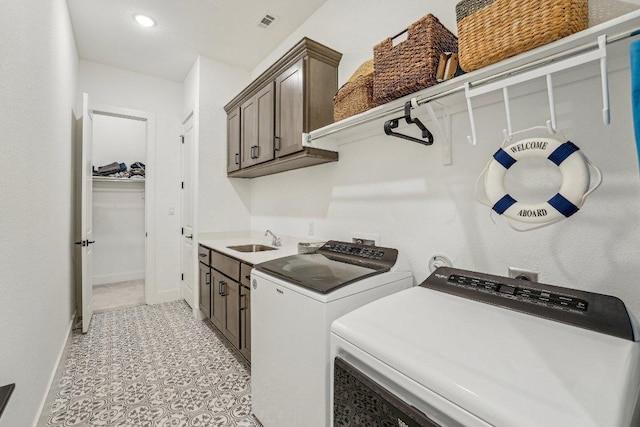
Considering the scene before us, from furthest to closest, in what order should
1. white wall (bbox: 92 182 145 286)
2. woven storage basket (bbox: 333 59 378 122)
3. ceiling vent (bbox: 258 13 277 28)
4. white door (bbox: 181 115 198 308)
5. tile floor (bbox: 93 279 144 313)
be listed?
1. white wall (bbox: 92 182 145 286)
2. tile floor (bbox: 93 279 144 313)
3. white door (bbox: 181 115 198 308)
4. ceiling vent (bbox: 258 13 277 28)
5. woven storage basket (bbox: 333 59 378 122)

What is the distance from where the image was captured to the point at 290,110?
213cm

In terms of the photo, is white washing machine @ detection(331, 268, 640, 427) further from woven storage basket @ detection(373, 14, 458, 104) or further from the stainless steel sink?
the stainless steel sink

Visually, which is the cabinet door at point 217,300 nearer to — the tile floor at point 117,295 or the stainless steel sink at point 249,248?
the stainless steel sink at point 249,248

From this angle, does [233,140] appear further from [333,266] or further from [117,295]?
[117,295]

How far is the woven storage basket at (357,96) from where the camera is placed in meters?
1.58

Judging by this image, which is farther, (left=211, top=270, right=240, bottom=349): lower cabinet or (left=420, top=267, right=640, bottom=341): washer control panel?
(left=211, top=270, right=240, bottom=349): lower cabinet

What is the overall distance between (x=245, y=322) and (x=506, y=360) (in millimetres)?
1728

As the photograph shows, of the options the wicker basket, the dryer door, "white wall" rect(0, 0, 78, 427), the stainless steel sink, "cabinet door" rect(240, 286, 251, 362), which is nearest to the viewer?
the dryer door

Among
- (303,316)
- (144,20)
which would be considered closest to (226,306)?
(303,316)

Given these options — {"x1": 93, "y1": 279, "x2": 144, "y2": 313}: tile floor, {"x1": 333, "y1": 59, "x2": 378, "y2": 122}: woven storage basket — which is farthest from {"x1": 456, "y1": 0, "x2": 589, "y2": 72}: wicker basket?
{"x1": 93, "y1": 279, "x2": 144, "y2": 313}: tile floor

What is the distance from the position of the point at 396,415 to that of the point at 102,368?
2471mm

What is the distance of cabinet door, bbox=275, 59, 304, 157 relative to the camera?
2021mm

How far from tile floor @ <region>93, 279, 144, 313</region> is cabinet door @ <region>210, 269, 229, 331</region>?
166 centimetres

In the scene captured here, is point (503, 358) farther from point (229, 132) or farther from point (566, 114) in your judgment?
point (229, 132)
